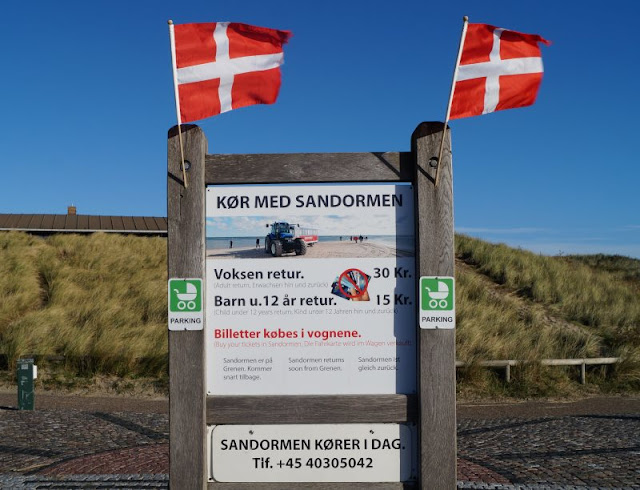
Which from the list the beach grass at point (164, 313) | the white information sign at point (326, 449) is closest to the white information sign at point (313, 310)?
the white information sign at point (326, 449)

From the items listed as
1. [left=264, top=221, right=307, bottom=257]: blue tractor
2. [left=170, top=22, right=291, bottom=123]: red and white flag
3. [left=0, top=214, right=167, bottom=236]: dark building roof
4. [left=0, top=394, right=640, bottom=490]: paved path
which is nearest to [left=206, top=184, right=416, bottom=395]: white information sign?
[left=264, top=221, right=307, bottom=257]: blue tractor

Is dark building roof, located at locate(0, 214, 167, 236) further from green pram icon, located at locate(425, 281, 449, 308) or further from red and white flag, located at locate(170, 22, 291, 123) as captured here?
green pram icon, located at locate(425, 281, 449, 308)

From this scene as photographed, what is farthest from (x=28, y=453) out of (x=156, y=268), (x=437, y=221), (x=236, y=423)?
(x=156, y=268)

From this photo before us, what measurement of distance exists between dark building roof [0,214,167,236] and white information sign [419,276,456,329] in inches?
1208

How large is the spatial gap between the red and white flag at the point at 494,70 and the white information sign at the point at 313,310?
897mm

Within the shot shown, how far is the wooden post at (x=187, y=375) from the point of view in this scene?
4137 millimetres

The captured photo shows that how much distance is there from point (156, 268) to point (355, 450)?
18.1 m

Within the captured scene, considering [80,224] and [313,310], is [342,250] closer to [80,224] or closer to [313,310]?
[313,310]

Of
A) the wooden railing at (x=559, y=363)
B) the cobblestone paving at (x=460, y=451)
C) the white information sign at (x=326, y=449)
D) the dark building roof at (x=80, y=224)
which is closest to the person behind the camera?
the white information sign at (x=326, y=449)

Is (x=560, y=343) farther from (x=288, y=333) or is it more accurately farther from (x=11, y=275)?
(x=11, y=275)

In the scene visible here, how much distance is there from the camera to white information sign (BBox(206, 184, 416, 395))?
4.21 meters

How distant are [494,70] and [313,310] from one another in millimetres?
1998

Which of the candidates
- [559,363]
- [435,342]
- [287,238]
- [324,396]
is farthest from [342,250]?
[559,363]

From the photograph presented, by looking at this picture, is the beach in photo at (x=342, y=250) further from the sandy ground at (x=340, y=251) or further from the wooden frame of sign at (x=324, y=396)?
the wooden frame of sign at (x=324, y=396)
